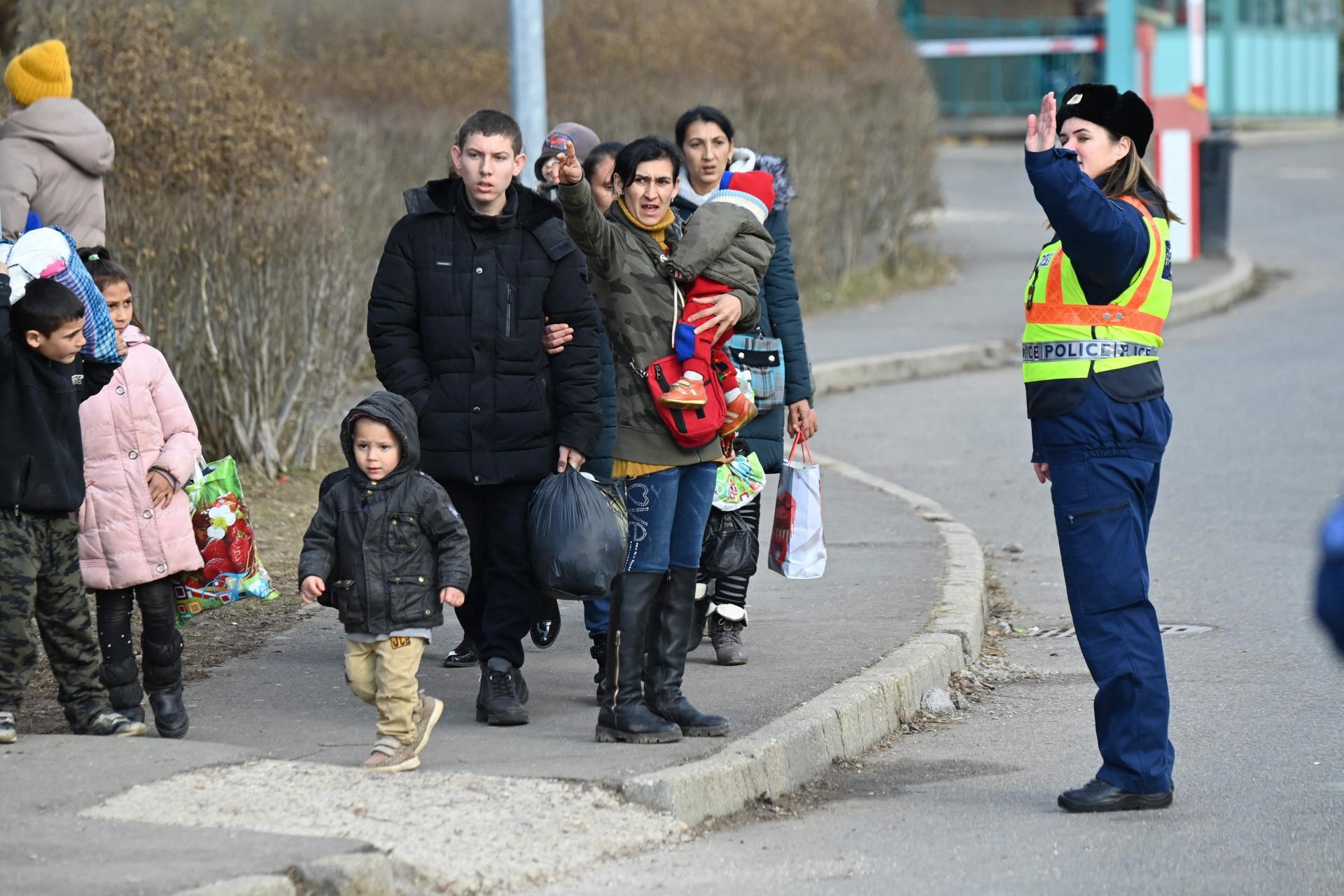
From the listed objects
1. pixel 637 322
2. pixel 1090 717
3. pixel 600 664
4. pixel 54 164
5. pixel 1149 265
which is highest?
pixel 54 164

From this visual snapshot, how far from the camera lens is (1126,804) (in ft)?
17.2

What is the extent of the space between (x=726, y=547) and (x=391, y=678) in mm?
1849

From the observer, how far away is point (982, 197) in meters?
29.8

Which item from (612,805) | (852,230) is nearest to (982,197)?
(852,230)

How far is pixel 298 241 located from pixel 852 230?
403 inches

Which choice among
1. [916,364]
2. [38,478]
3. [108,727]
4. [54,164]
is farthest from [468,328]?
[916,364]

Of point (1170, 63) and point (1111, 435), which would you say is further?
point (1170, 63)

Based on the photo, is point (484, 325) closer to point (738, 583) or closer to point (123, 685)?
point (123, 685)

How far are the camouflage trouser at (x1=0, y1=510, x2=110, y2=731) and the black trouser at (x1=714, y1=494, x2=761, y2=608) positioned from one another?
224cm

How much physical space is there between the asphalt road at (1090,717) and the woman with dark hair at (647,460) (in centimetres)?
59

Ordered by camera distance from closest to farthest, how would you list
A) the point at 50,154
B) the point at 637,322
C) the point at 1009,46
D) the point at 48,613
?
the point at 48,613 → the point at 637,322 → the point at 50,154 → the point at 1009,46

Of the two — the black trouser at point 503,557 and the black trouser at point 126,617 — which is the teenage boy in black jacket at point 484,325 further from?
the black trouser at point 126,617

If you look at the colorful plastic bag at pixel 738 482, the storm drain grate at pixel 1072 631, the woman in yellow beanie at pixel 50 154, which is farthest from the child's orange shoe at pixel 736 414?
the woman in yellow beanie at pixel 50 154

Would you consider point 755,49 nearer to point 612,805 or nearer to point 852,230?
point 852,230
